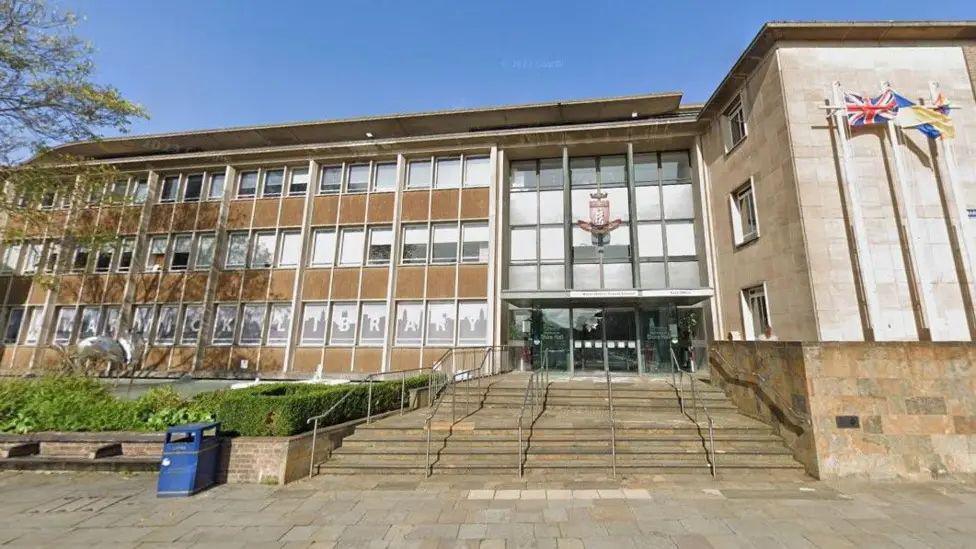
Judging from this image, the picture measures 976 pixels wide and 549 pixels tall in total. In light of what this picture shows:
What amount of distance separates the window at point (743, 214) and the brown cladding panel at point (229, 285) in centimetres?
1971

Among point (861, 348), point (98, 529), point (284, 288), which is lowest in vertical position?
point (98, 529)

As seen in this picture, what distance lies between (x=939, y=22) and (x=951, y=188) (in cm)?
484

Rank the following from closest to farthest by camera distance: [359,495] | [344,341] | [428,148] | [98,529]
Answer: [98,529], [359,495], [344,341], [428,148]

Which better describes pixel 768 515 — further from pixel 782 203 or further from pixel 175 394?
pixel 175 394

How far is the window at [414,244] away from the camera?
1705cm

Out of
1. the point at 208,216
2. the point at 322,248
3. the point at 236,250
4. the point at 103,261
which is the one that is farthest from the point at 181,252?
the point at 322,248

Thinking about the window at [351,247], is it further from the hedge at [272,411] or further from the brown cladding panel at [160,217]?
the hedge at [272,411]

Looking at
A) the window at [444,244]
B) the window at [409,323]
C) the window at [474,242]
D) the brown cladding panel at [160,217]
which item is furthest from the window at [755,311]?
the brown cladding panel at [160,217]

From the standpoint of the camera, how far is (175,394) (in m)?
9.10

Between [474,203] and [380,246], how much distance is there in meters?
4.50

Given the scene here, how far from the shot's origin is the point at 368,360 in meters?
16.2

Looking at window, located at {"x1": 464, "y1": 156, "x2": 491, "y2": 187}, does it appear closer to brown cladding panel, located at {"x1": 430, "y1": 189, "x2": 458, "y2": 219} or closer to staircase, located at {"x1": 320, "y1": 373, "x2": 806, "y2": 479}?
brown cladding panel, located at {"x1": 430, "y1": 189, "x2": 458, "y2": 219}

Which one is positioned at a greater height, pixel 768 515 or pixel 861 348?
pixel 861 348

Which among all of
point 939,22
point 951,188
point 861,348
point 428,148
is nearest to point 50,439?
point 428,148
